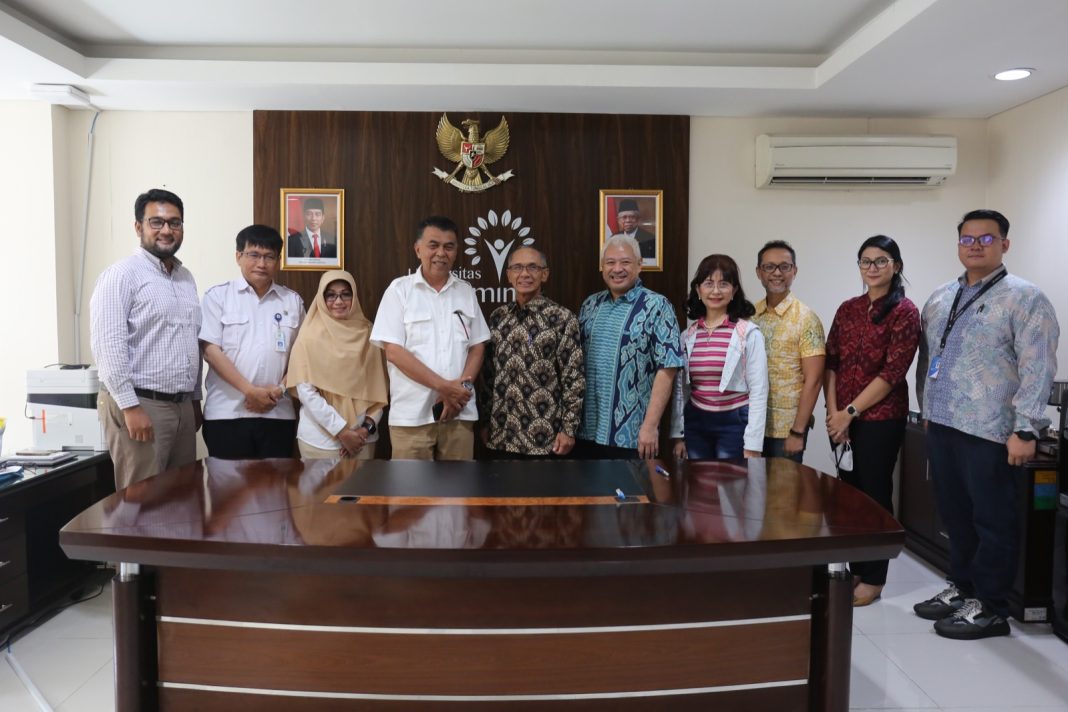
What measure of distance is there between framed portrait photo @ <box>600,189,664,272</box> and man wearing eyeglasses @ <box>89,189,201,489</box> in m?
2.33

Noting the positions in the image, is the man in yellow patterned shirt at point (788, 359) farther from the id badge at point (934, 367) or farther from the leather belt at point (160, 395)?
the leather belt at point (160, 395)

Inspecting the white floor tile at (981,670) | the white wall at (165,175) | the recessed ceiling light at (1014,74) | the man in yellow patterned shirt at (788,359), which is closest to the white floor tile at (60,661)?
the white wall at (165,175)

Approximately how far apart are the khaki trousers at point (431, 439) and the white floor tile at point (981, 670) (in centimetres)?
190

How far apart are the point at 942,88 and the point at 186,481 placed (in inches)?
161

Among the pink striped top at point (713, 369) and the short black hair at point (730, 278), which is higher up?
the short black hair at point (730, 278)

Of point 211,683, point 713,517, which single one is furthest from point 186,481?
point 713,517

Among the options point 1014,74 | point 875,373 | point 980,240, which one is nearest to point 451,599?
point 875,373

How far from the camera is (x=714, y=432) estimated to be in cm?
299

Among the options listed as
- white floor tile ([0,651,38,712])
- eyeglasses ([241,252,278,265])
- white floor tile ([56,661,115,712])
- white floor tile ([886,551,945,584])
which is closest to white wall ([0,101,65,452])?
eyeglasses ([241,252,278,265])

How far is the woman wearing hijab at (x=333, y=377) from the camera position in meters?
3.03

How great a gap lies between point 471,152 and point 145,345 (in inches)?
82.1

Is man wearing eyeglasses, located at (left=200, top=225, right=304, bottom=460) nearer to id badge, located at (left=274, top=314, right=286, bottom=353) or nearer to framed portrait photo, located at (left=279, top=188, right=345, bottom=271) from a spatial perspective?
id badge, located at (left=274, top=314, right=286, bottom=353)

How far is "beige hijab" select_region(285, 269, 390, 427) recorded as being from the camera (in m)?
3.04

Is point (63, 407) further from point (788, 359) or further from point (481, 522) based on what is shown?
point (788, 359)
